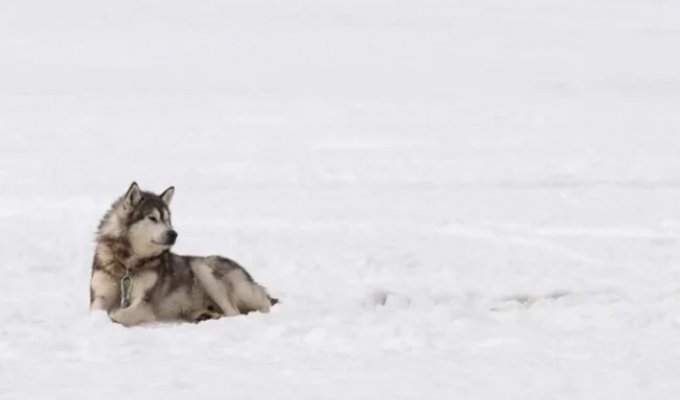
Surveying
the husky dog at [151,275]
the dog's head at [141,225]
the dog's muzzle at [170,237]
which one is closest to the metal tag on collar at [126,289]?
the husky dog at [151,275]

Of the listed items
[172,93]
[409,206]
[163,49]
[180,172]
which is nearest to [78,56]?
[163,49]

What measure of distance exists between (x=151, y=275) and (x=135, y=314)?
360mm

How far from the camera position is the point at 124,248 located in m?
10.1

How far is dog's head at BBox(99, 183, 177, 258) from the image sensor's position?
10.0 meters

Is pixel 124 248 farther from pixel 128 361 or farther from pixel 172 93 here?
pixel 172 93

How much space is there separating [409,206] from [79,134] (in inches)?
289

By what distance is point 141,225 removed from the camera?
10.1 m

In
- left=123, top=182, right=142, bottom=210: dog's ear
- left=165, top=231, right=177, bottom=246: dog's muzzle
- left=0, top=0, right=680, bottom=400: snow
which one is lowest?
left=0, top=0, right=680, bottom=400: snow

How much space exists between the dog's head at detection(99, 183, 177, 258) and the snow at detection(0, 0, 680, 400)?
59cm

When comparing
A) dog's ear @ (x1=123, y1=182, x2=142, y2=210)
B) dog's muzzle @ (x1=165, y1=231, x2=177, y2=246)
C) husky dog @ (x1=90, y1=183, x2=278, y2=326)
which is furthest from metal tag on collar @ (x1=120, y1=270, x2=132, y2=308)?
dog's ear @ (x1=123, y1=182, x2=142, y2=210)

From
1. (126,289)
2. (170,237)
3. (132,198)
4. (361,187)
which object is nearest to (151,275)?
Answer: (126,289)

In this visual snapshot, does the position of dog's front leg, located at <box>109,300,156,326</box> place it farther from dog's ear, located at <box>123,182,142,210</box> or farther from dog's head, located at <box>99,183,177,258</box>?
dog's ear, located at <box>123,182,142,210</box>

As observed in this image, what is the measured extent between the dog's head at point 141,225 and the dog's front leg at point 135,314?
37 centimetres

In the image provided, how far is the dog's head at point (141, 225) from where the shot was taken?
1005 centimetres
